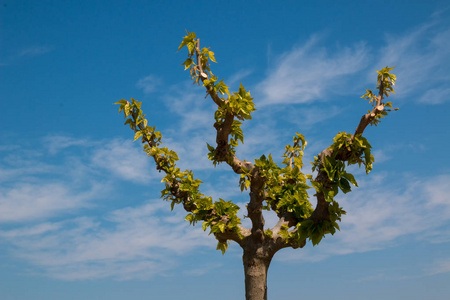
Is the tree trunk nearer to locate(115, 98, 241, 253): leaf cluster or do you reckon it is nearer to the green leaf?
locate(115, 98, 241, 253): leaf cluster

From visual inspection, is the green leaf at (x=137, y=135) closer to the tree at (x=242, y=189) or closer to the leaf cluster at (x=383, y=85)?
the tree at (x=242, y=189)

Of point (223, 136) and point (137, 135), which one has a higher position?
point (137, 135)

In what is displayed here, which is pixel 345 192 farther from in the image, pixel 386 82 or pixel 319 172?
pixel 386 82

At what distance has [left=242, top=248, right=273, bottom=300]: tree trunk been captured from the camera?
844cm

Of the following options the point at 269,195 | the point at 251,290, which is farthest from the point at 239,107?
the point at 251,290

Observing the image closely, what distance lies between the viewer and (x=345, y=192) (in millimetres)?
6688

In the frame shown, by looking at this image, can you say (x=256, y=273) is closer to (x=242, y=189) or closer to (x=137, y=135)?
(x=242, y=189)

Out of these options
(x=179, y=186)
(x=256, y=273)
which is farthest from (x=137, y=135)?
(x=256, y=273)

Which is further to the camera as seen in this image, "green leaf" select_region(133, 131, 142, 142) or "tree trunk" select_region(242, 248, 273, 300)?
"green leaf" select_region(133, 131, 142, 142)

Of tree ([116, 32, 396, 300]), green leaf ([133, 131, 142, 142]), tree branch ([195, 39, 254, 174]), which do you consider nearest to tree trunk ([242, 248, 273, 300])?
tree ([116, 32, 396, 300])

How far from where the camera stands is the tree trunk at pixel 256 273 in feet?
27.7

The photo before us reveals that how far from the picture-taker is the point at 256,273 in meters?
8.52

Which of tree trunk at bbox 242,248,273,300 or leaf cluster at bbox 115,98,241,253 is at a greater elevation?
leaf cluster at bbox 115,98,241,253

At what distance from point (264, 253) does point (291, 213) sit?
104 centimetres
